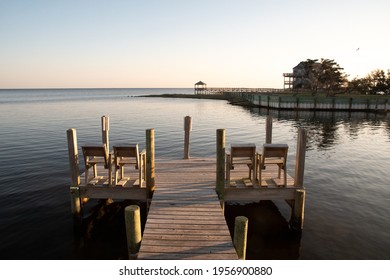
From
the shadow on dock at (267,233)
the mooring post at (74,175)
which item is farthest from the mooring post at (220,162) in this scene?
the mooring post at (74,175)

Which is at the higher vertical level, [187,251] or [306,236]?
[187,251]

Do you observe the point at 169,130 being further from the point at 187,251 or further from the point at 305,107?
the point at 305,107

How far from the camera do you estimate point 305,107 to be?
44.6 meters

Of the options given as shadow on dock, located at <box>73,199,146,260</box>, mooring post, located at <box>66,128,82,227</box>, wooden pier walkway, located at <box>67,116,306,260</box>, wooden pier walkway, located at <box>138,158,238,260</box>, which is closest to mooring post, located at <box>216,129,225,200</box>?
wooden pier walkway, located at <box>67,116,306,260</box>

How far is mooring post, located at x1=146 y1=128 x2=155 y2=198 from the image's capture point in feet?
24.6

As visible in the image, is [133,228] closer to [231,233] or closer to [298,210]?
[231,233]

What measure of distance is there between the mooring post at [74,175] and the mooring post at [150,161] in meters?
2.03

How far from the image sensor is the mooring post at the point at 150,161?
7500mm

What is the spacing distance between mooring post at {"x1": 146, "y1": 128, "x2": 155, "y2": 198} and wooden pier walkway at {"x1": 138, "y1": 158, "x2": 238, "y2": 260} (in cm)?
24

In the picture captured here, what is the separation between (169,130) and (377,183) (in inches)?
735

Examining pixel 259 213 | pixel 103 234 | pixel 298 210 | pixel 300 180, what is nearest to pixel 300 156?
pixel 300 180

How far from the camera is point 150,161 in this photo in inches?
300

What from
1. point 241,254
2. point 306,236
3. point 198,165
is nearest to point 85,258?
point 241,254

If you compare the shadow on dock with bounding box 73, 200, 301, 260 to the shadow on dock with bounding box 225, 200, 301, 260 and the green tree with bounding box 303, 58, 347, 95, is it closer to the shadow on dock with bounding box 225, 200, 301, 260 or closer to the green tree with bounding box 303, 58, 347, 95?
the shadow on dock with bounding box 225, 200, 301, 260
